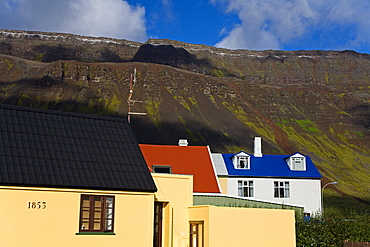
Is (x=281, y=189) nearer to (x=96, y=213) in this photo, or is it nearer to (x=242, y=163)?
(x=242, y=163)

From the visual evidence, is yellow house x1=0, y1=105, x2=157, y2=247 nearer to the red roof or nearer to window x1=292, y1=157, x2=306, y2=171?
the red roof

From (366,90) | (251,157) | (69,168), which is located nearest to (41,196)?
(69,168)

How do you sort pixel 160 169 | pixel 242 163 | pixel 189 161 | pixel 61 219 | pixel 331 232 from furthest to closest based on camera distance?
1. pixel 242 163
2. pixel 189 161
3. pixel 160 169
4. pixel 331 232
5. pixel 61 219

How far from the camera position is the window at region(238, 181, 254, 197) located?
157 ft

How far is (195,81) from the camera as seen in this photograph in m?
153

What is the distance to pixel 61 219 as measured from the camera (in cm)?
1839

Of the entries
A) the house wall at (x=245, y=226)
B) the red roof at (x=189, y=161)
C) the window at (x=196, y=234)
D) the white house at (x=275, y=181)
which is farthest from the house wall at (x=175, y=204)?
the white house at (x=275, y=181)

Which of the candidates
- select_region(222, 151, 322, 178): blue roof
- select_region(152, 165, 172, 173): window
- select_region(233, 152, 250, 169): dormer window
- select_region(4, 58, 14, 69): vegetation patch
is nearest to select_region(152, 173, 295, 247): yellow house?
select_region(152, 165, 172, 173): window

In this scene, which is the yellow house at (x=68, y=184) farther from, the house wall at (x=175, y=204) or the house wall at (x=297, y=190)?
the house wall at (x=297, y=190)

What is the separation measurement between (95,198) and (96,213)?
604mm

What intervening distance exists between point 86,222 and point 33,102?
11859 centimetres

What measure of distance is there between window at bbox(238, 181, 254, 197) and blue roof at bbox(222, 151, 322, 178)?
2.74 feet

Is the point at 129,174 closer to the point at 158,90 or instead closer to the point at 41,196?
the point at 41,196

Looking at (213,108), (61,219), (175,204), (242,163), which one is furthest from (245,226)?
(213,108)
